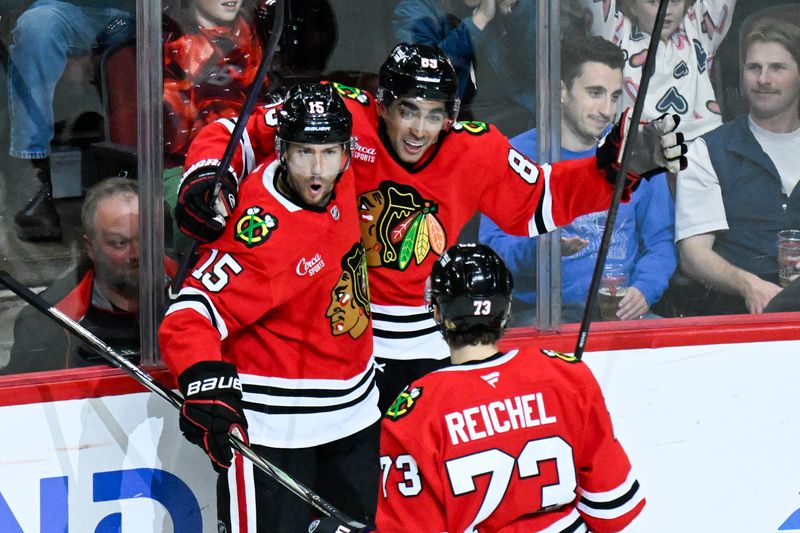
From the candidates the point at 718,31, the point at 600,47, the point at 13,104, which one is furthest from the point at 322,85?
the point at 718,31

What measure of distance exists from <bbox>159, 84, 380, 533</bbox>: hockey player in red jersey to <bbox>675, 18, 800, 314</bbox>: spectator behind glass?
3.71 ft

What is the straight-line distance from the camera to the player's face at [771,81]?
3.55 m

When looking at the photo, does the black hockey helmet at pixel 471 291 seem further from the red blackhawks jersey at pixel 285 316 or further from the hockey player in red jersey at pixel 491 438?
Result: the red blackhawks jersey at pixel 285 316

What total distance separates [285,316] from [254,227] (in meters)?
0.23

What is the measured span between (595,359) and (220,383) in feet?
4.06

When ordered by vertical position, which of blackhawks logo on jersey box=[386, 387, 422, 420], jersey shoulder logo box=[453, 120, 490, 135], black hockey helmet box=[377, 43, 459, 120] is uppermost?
black hockey helmet box=[377, 43, 459, 120]

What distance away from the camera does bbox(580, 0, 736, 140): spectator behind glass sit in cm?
342

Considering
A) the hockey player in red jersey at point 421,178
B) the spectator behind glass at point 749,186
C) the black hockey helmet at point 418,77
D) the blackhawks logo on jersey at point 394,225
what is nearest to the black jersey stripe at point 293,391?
the hockey player in red jersey at point 421,178

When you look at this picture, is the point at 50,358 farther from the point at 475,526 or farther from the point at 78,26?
the point at 475,526

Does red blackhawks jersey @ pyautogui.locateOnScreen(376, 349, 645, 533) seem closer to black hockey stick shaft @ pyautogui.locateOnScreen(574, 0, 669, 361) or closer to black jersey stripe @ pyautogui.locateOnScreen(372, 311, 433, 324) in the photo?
black hockey stick shaft @ pyautogui.locateOnScreen(574, 0, 669, 361)

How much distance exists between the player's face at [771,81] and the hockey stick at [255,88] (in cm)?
139

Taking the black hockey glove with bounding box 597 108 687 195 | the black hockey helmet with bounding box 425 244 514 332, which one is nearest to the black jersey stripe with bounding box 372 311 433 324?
the black hockey glove with bounding box 597 108 687 195

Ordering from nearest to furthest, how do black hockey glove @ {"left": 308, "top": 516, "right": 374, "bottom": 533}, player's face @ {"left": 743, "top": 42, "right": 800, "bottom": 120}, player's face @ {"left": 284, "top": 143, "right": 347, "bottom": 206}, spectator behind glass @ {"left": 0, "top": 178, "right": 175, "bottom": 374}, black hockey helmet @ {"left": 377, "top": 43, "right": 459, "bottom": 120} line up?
1. black hockey glove @ {"left": 308, "top": 516, "right": 374, "bottom": 533}
2. player's face @ {"left": 284, "top": 143, "right": 347, "bottom": 206}
3. black hockey helmet @ {"left": 377, "top": 43, "right": 459, "bottom": 120}
4. spectator behind glass @ {"left": 0, "top": 178, "right": 175, "bottom": 374}
5. player's face @ {"left": 743, "top": 42, "right": 800, "bottom": 120}

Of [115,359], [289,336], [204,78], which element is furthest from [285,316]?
[204,78]
